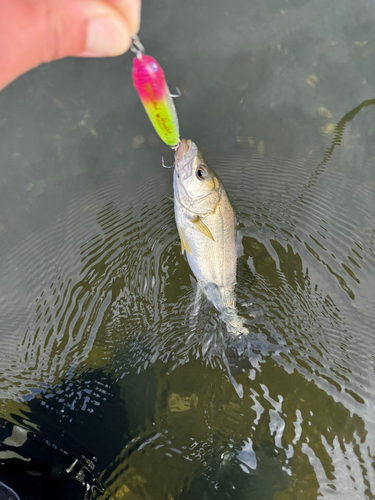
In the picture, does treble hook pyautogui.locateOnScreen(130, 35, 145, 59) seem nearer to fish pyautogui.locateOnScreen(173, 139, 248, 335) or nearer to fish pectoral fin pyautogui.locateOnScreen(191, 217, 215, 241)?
fish pyautogui.locateOnScreen(173, 139, 248, 335)

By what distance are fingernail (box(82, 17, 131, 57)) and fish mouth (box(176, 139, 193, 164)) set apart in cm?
76

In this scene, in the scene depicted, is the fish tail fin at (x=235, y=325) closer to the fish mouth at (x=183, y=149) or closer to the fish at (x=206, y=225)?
the fish at (x=206, y=225)

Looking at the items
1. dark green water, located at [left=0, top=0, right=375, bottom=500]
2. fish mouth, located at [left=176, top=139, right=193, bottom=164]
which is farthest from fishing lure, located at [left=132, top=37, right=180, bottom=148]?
dark green water, located at [left=0, top=0, right=375, bottom=500]

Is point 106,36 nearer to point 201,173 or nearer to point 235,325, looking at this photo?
point 201,173

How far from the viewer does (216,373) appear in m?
2.31

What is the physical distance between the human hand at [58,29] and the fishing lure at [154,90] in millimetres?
168

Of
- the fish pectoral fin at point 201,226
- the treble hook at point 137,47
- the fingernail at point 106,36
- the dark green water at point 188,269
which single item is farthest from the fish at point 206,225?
the fingernail at point 106,36

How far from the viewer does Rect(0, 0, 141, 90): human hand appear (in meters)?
0.89

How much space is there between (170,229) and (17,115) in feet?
3.86

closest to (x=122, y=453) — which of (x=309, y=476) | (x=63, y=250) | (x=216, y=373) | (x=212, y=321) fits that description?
(x=216, y=373)

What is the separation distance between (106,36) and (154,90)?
0.34 meters

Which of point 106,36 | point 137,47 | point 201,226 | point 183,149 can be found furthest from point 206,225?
point 106,36

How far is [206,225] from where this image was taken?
198 centimetres

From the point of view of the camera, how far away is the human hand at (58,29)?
0.89m
